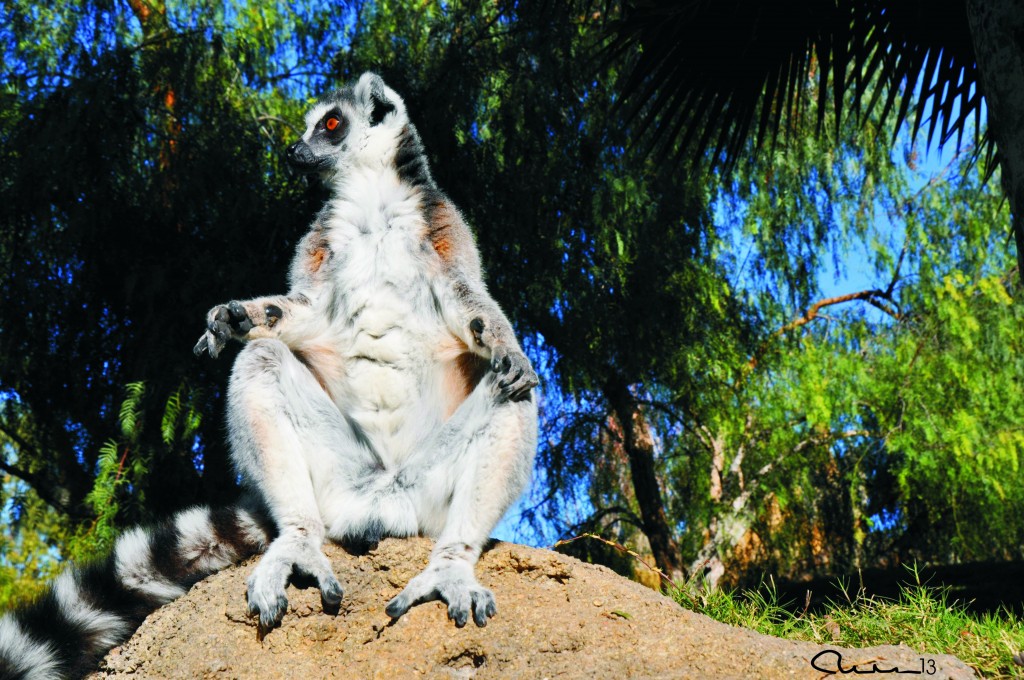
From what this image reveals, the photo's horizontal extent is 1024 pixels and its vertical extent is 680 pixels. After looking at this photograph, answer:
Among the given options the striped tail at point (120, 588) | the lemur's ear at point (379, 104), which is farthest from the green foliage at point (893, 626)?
the lemur's ear at point (379, 104)

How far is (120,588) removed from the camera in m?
3.85

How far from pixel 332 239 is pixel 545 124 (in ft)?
11.6

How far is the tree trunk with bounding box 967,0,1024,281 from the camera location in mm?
3689

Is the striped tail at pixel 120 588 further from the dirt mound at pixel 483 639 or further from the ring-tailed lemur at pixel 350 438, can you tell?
the dirt mound at pixel 483 639

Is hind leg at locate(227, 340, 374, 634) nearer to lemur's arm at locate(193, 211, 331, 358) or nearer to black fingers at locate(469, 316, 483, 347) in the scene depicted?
lemur's arm at locate(193, 211, 331, 358)

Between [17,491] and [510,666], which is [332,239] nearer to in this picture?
[510,666]

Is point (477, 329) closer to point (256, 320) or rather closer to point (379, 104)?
point (256, 320)

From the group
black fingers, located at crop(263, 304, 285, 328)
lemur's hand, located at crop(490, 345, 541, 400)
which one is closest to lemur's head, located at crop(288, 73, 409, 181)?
black fingers, located at crop(263, 304, 285, 328)

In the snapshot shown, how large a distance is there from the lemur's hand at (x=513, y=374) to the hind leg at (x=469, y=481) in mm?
56

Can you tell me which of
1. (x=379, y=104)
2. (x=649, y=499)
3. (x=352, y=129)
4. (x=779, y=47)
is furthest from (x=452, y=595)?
(x=649, y=499)

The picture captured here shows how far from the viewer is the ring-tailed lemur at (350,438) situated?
11.8 ft

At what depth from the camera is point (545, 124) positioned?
7.65 meters

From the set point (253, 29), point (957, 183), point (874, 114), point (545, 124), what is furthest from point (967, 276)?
point (253, 29)

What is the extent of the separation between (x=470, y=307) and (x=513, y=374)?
0.55 m
